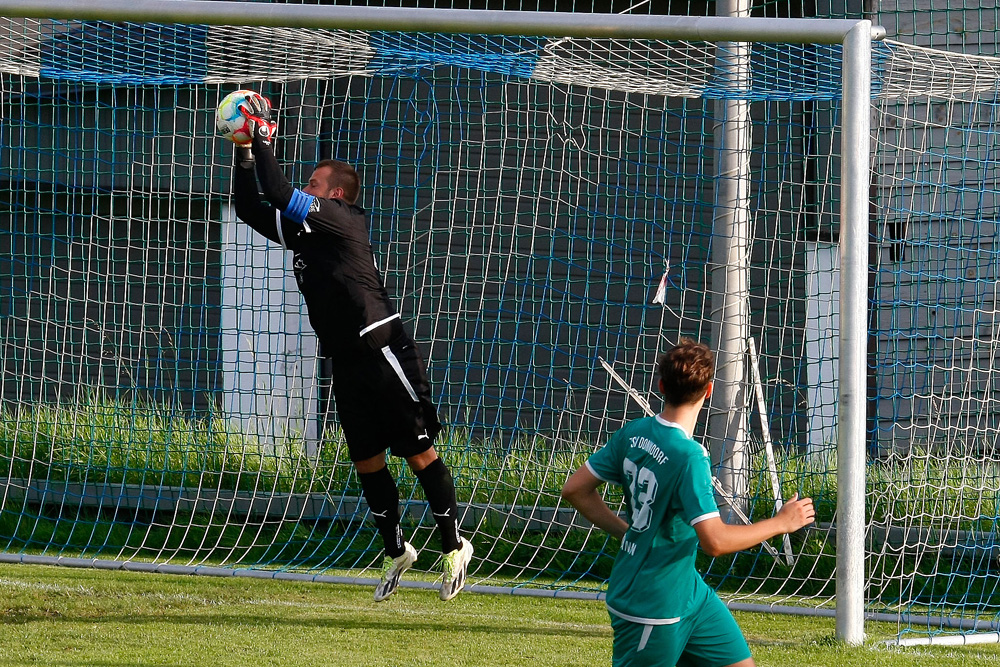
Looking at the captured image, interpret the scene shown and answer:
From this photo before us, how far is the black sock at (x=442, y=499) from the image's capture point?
541 cm

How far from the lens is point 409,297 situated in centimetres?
939

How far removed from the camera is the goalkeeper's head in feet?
18.3

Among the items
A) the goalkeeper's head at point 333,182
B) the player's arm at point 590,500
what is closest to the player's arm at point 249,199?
the goalkeeper's head at point 333,182

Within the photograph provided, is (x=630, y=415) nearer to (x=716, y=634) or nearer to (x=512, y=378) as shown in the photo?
(x=512, y=378)

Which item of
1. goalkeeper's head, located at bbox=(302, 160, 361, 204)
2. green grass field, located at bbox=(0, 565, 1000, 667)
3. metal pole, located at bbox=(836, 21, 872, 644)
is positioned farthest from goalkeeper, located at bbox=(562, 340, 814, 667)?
goalkeeper's head, located at bbox=(302, 160, 361, 204)

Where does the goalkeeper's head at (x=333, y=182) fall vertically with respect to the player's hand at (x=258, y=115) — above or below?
below

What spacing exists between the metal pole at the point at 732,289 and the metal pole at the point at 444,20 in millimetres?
1471

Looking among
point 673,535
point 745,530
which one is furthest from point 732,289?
point 745,530

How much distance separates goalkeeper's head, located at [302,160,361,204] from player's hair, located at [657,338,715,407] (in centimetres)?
263

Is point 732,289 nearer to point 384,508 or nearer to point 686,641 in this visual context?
point 384,508

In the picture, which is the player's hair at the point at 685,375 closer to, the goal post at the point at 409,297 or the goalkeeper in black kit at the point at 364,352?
the goal post at the point at 409,297

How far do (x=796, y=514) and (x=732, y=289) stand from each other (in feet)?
12.5

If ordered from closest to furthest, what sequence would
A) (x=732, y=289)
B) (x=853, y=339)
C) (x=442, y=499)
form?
(x=853, y=339) < (x=442, y=499) < (x=732, y=289)

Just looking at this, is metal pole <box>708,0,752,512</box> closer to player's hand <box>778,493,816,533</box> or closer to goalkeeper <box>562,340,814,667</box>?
goalkeeper <box>562,340,814,667</box>
